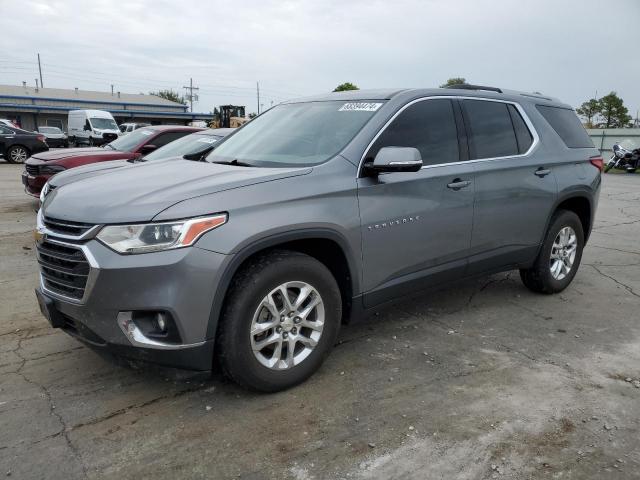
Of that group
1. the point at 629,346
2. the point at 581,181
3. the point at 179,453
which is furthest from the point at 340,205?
the point at 581,181

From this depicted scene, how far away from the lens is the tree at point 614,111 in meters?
37.8

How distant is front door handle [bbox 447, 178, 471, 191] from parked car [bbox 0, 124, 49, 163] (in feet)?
62.4

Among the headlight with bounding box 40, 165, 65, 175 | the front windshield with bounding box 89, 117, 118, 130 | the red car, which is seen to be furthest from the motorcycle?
the front windshield with bounding box 89, 117, 118, 130

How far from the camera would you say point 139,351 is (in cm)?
275

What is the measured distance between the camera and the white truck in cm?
2948

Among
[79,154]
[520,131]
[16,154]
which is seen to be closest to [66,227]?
[520,131]

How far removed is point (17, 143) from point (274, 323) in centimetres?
1957

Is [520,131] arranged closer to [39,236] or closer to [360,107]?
[360,107]

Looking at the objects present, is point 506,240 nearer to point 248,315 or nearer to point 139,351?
point 248,315

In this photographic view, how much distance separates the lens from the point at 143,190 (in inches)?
117

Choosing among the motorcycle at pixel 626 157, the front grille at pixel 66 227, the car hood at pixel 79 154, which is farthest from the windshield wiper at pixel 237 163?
the motorcycle at pixel 626 157

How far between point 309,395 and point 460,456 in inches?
37.3

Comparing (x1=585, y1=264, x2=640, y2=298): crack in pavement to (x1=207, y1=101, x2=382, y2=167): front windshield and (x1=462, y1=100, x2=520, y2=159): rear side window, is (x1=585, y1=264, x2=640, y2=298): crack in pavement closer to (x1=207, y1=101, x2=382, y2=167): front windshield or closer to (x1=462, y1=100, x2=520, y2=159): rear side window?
(x1=462, y1=100, x2=520, y2=159): rear side window

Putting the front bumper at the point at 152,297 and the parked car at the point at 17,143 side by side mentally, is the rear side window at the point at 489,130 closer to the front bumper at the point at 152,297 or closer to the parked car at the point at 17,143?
the front bumper at the point at 152,297
